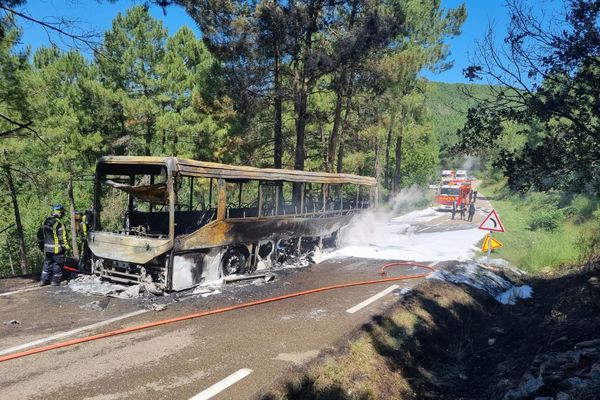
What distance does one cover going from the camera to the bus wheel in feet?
32.6

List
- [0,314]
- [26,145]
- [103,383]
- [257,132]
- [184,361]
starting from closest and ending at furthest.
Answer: [103,383] < [184,361] < [0,314] < [26,145] < [257,132]

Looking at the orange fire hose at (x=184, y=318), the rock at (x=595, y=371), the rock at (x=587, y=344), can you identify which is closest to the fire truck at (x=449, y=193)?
the orange fire hose at (x=184, y=318)

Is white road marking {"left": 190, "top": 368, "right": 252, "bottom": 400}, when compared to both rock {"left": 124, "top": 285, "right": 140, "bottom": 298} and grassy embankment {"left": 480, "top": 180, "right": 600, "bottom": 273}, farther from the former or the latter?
grassy embankment {"left": 480, "top": 180, "right": 600, "bottom": 273}

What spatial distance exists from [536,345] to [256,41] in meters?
14.0

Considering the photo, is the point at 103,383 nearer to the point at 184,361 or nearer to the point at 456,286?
the point at 184,361

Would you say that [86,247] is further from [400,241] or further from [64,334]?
[400,241]

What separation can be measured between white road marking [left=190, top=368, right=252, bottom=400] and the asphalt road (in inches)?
0.5

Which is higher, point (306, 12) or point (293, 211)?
point (306, 12)

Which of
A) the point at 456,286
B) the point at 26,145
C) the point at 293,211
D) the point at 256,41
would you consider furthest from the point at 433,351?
the point at 26,145

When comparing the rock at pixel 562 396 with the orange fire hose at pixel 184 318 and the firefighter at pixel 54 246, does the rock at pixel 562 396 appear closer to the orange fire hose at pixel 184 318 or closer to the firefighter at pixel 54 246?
the orange fire hose at pixel 184 318

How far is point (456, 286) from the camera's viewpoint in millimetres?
10523

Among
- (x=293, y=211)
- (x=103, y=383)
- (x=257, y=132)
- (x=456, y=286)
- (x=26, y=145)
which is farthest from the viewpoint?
(x=257, y=132)

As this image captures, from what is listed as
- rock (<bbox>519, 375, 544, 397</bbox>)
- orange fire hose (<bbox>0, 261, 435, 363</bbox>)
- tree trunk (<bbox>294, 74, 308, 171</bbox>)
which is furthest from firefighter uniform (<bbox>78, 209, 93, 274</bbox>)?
tree trunk (<bbox>294, 74, 308, 171</bbox>)

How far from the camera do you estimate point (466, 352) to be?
7.73 meters
